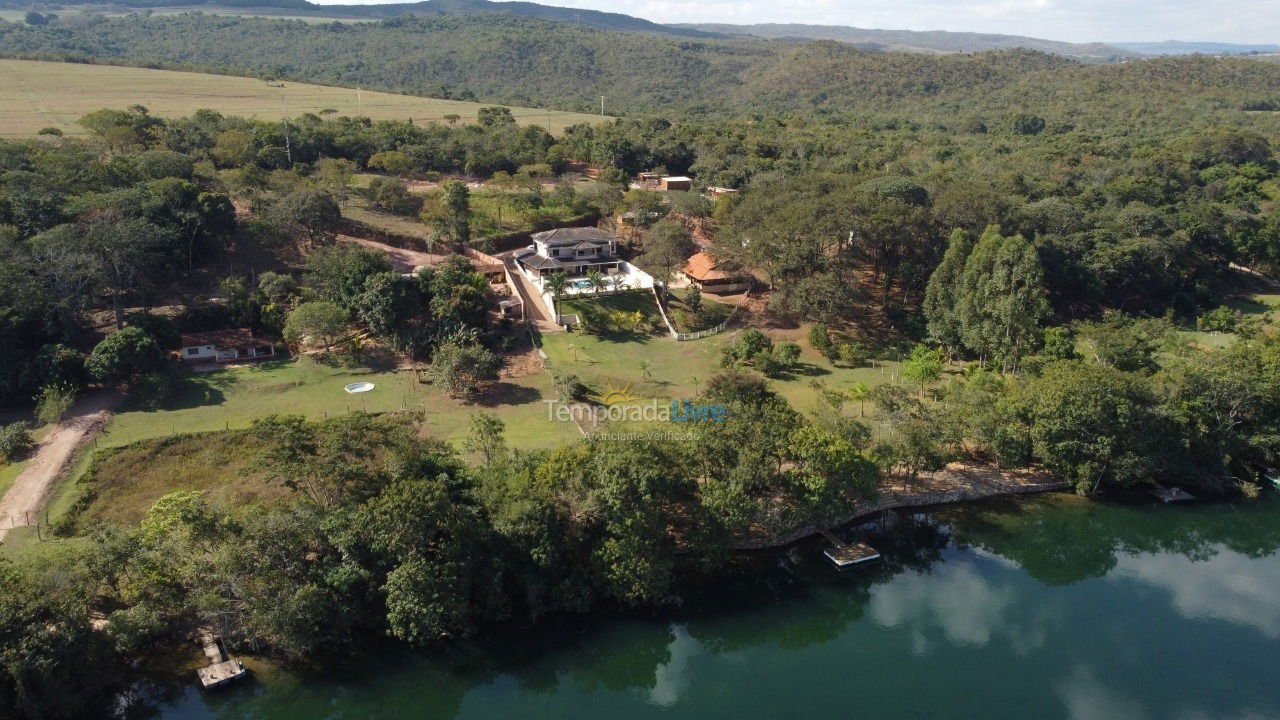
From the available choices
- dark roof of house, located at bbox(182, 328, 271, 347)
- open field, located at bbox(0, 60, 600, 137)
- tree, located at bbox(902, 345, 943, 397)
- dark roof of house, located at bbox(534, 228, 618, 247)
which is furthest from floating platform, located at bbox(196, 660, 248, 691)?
open field, located at bbox(0, 60, 600, 137)

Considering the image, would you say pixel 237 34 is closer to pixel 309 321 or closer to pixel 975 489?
pixel 309 321

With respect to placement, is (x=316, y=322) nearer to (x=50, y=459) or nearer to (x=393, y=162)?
(x=50, y=459)

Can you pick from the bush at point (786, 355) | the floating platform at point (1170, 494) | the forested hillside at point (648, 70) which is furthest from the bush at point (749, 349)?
the forested hillside at point (648, 70)

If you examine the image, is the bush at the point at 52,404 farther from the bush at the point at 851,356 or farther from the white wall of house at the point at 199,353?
the bush at the point at 851,356

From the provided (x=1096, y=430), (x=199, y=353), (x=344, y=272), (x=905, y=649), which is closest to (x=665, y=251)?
(x=344, y=272)

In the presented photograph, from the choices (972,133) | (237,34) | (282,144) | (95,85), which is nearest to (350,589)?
(282,144)

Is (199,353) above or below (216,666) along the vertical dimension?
above

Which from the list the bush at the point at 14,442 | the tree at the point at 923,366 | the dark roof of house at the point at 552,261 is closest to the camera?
the bush at the point at 14,442
